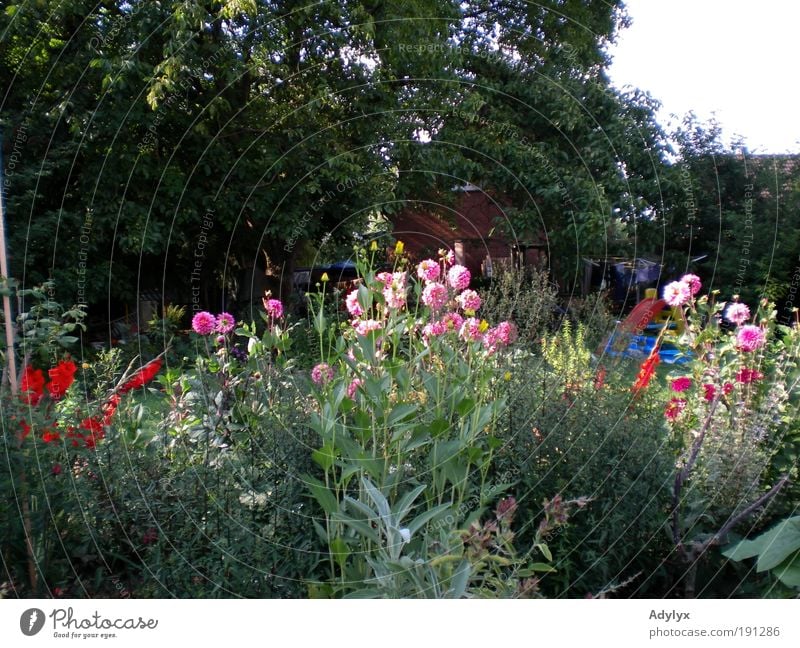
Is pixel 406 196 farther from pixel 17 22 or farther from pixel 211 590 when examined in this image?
pixel 211 590

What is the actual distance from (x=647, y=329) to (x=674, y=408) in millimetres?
1154

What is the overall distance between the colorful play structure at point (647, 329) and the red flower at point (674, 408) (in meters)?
0.23

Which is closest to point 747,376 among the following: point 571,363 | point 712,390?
point 712,390

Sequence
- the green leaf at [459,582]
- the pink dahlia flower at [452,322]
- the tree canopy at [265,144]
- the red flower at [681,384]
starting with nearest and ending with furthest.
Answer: the green leaf at [459,582]
the pink dahlia flower at [452,322]
the red flower at [681,384]
the tree canopy at [265,144]

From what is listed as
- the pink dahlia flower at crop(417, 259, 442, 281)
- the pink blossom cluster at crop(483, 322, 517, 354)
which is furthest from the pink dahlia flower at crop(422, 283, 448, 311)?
the pink blossom cluster at crop(483, 322, 517, 354)

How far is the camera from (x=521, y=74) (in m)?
4.39

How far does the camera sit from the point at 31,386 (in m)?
2.48

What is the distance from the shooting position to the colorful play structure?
324 cm

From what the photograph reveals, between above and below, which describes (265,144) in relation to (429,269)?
above

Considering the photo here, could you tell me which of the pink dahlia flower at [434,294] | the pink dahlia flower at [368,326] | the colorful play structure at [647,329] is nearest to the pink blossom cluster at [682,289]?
the colorful play structure at [647,329]

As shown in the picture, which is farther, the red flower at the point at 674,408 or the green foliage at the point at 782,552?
the red flower at the point at 674,408

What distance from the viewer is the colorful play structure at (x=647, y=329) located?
3.24 meters

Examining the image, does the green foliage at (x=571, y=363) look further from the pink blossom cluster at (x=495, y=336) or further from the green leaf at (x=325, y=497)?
the green leaf at (x=325, y=497)

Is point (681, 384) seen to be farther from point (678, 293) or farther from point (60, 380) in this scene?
point (60, 380)
